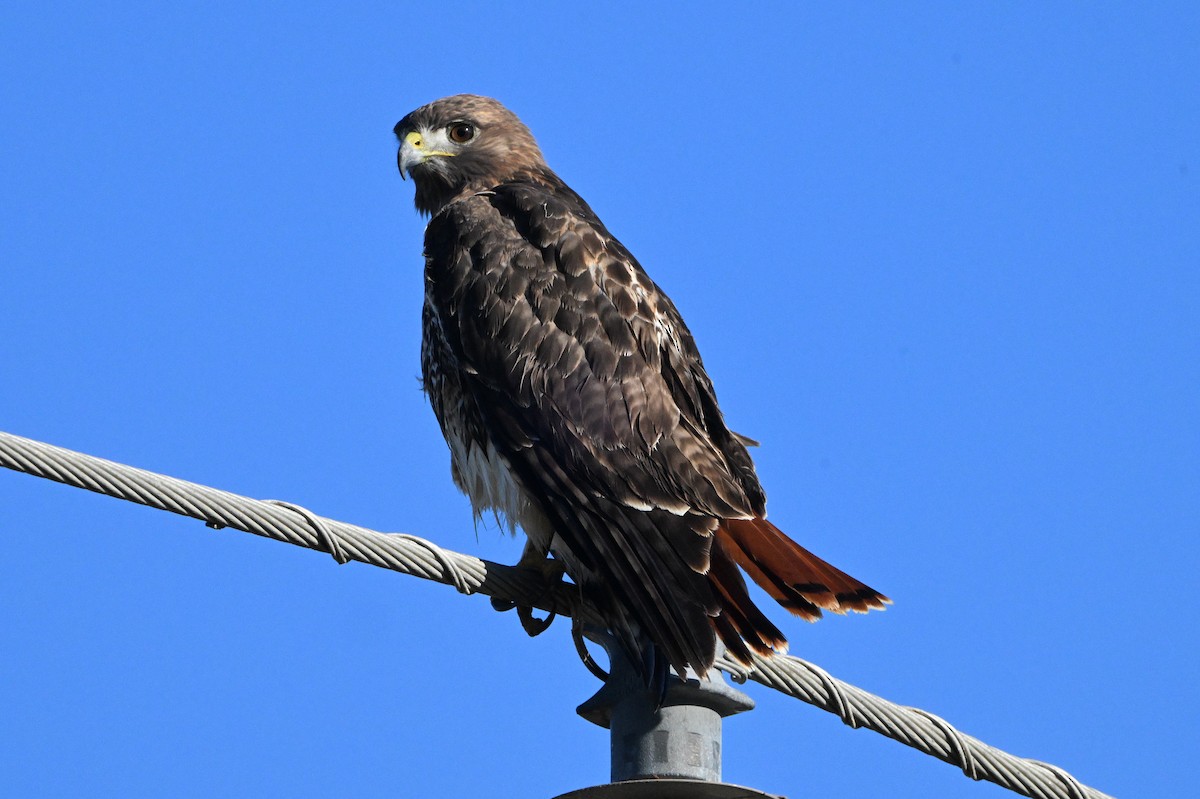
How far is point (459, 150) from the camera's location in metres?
6.83

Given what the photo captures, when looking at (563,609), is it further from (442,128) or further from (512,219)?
(442,128)

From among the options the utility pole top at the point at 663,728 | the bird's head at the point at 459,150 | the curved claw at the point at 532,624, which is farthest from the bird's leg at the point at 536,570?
the bird's head at the point at 459,150

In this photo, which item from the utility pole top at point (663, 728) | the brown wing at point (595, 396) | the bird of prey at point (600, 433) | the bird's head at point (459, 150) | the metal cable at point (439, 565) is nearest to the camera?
the metal cable at point (439, 565)

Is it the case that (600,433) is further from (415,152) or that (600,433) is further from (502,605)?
(415,152)

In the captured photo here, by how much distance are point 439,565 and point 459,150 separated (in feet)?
10.3

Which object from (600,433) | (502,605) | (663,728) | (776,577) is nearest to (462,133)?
(600,433)

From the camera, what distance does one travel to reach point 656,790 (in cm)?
365

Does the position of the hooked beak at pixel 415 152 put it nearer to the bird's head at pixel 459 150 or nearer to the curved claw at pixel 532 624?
the bird's head at pixel 459 150

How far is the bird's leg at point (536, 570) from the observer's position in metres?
4.96

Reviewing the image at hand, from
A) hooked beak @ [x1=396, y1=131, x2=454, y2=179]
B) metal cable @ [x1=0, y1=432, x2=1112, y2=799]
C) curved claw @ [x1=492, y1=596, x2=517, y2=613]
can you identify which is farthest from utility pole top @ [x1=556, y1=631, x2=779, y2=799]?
hooked beak @ [x1=396, y1=131, x2=454, y2=179]

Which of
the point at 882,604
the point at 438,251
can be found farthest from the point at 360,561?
the point at 438,251

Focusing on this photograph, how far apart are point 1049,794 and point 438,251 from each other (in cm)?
296

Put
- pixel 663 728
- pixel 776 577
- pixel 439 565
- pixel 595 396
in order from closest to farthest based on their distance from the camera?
1. pixel 663 728
2. pixel 439 565
3. pixel 776 577
4. pixel 595 396

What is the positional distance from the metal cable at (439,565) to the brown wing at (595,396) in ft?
1.13
